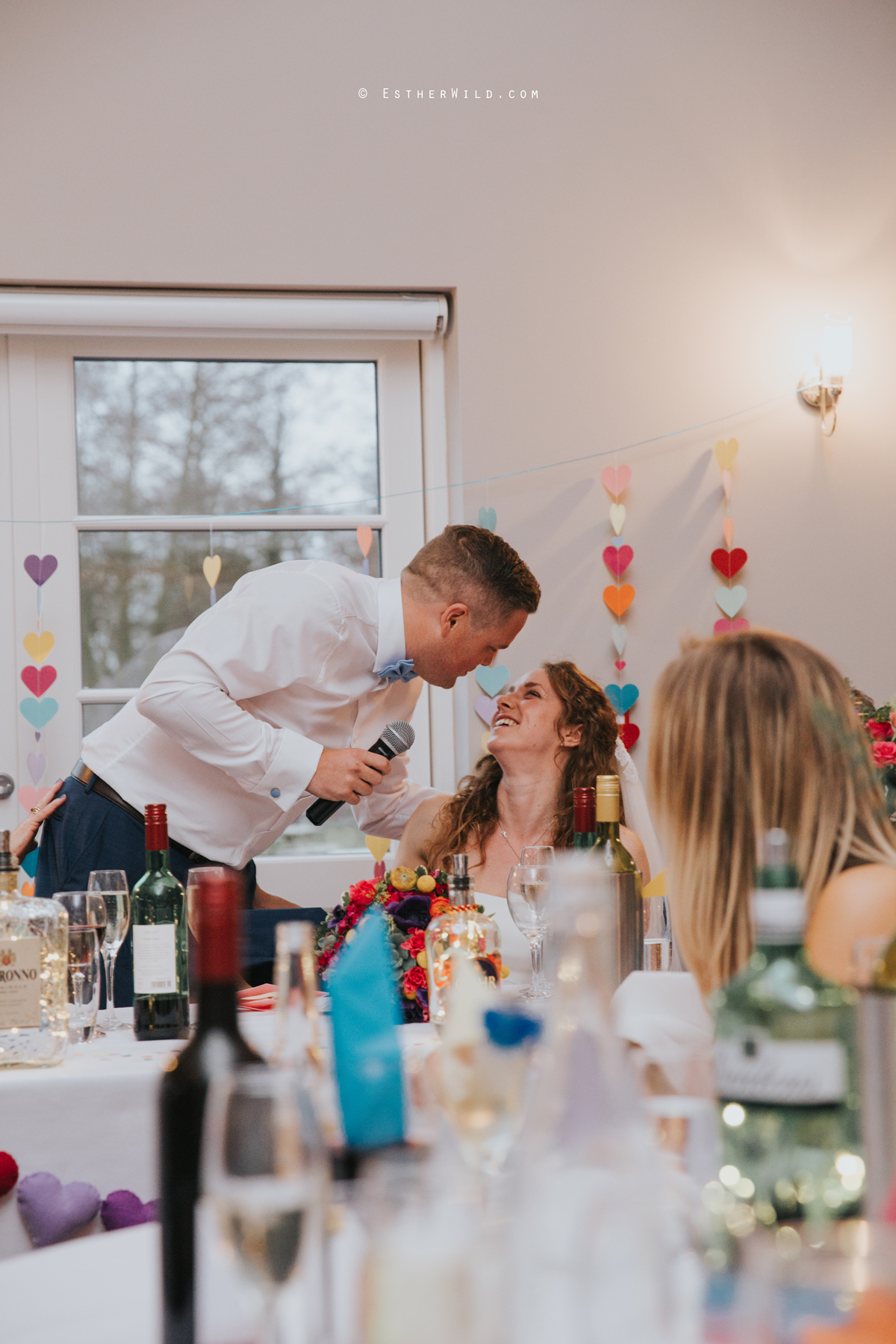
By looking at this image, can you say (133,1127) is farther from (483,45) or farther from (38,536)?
(483,45)

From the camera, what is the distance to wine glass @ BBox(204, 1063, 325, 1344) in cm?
49

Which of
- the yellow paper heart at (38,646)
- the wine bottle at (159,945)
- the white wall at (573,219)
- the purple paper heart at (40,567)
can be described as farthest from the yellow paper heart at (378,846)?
the wine bottle at (159,945)

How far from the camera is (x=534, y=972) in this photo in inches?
67.7

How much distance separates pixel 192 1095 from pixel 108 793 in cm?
181

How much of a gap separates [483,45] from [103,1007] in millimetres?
2511

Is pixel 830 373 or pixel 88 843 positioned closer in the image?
pixel 88 843

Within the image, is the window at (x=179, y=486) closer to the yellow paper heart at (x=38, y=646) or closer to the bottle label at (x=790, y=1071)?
the yellow paper heart at (x=38, y=646)

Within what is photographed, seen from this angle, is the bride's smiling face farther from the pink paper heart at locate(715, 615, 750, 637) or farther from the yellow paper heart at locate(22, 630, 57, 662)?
the yellow paper heart at locate(22, 630, 57, 662)

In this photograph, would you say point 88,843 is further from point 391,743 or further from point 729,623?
point 729,623

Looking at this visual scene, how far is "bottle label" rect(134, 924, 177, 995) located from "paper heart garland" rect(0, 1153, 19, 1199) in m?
0.27

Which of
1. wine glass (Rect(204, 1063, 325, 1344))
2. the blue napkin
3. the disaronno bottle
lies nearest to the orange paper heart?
the disaronno bottle

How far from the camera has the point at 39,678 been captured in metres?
2.84

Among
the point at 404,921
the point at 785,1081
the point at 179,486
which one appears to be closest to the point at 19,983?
the point at 404,921

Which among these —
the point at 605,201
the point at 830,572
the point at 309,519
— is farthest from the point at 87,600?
the point at 830,572
